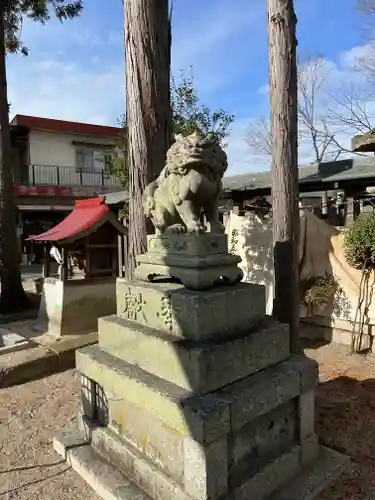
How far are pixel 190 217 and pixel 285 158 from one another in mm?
2662

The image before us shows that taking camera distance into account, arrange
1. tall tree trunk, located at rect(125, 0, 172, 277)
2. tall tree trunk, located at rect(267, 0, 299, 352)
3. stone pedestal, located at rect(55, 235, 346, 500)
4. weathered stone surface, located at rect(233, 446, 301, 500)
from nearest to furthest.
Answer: stone pedestal, located at rect(55, 235, 346, 500)
weathered stone surface, located at rect(233, 446, 301, 500)
tall tree trunk, located at rect(125, 0, 172, 277)
tall tree trunk, located at rect(267, 0, 299, 352)

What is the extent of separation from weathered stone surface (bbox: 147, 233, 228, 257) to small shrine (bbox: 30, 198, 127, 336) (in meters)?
4.27

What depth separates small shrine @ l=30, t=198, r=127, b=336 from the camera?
7113mm

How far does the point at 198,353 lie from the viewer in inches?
97.2

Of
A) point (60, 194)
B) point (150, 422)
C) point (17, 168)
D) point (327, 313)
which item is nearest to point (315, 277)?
point (327, 313)

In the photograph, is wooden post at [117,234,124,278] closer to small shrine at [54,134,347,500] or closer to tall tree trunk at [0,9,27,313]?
tall tree trunk at [0,9,27,313]

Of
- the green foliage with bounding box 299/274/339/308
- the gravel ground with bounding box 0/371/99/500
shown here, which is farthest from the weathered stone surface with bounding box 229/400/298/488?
the green foliage with bounding box 299/274/339/308

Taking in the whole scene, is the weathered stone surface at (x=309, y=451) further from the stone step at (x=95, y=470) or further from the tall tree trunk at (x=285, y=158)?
the tall tree trunk at (x=285, y=158)

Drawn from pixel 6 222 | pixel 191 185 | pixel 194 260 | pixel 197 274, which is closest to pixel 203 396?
pixel 197 274

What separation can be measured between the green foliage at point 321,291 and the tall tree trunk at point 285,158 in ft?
4.77

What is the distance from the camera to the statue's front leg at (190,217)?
2881mm

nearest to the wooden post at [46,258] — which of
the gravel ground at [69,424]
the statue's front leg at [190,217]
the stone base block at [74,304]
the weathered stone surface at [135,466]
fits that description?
the stone base block at [74,304]

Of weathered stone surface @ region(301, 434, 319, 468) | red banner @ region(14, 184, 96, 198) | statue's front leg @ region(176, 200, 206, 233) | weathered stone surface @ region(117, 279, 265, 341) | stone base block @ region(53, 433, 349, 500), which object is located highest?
red banner @ region(14, 184, 96, 198)

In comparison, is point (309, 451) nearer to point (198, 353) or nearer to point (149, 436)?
point (149, 436)
